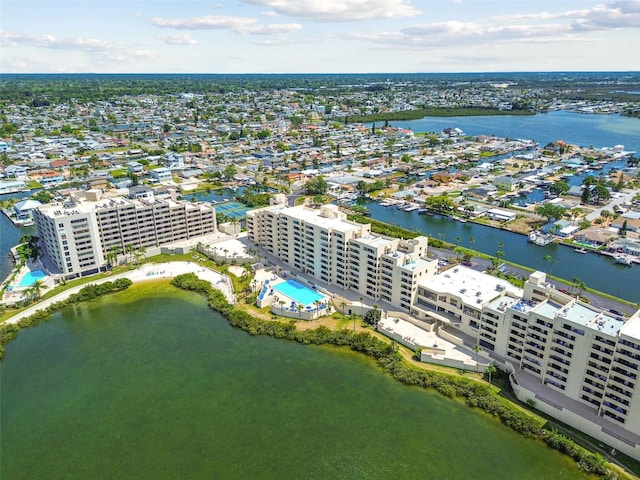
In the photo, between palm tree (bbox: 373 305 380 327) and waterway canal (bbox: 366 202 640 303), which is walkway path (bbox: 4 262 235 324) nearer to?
palm tree (bbox: 373 305 380 327)

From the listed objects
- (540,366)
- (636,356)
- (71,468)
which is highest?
(636,356)

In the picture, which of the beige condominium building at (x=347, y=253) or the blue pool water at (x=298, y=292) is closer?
the beige condominium building at (x=347, y=253)

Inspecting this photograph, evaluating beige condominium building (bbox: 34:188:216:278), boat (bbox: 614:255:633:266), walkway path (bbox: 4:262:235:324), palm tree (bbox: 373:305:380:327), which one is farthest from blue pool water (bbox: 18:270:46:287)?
boat (bbox: 614:255:633:266)

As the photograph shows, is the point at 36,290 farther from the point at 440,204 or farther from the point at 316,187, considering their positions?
the point at 440,204

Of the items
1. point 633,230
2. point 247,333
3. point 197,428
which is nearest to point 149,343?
point 247,333

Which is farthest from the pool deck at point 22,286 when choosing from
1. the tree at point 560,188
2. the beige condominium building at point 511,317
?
the tree at point 560,188

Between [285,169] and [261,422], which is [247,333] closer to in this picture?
[261,422]

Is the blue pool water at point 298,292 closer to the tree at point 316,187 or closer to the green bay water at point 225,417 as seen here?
the green bay water at point 225,417
